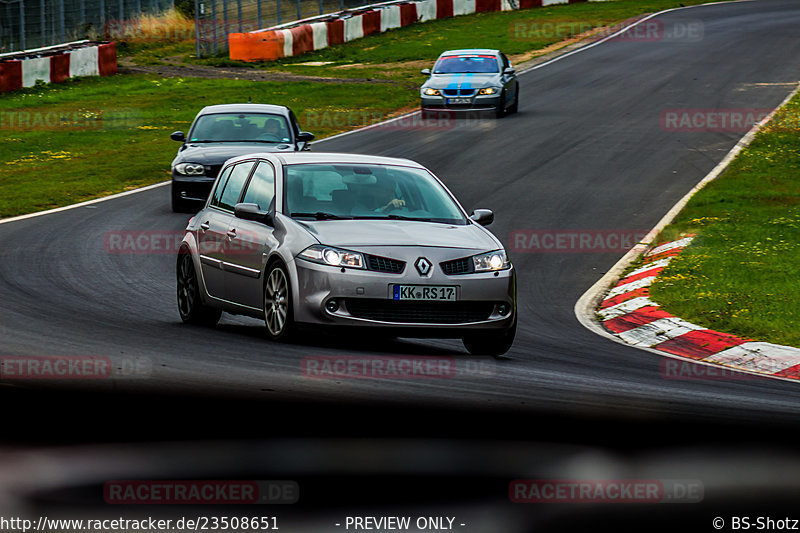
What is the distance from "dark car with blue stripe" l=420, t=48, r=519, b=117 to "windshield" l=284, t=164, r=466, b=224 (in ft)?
65.5

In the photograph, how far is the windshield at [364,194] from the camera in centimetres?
977

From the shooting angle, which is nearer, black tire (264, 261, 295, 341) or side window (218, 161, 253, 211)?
black tire (264, 261, 295, 341)

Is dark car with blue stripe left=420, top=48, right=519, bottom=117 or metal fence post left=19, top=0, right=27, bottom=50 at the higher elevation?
metal fence post left=19, top=0, right=27, bottom=50

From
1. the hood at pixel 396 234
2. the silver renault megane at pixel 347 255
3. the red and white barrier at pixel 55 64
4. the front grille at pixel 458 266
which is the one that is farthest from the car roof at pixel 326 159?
the red and white barrier at pixel 55 64

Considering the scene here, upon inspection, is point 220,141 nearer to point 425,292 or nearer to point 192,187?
point 192,187

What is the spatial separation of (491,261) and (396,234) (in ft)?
2.57

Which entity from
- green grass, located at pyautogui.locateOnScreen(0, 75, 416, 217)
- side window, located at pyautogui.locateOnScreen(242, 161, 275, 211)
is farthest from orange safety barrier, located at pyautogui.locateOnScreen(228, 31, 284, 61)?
side window, located at pyautogui.locateOnScreen(242, 161, 275, 211)

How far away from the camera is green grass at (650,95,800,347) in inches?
458

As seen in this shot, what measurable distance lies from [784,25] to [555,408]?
44139 millimetres

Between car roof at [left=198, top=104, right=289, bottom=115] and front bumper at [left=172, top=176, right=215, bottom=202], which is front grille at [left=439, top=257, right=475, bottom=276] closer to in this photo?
front bumper at [left=172, top=176, right=215, bottom=202]

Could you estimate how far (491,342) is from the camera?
31.1 ft

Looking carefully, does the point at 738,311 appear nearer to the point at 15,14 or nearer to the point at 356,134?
the point at 356,134

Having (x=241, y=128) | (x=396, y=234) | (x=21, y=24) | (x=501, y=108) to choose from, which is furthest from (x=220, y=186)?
(x=21, y=24)

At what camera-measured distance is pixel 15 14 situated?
42500 mm
